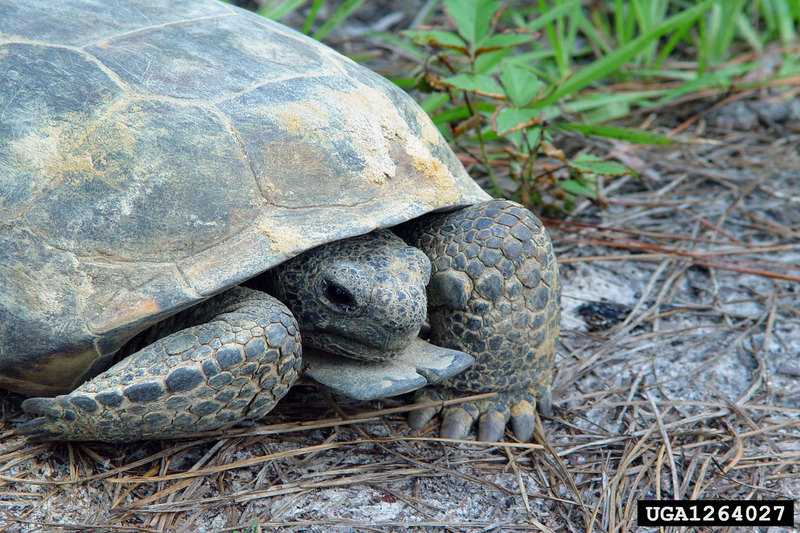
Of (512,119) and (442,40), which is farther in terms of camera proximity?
(442,40)

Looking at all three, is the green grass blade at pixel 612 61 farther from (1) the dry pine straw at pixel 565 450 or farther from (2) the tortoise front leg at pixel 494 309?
(2) the tortoise front leg at pixel 494 309

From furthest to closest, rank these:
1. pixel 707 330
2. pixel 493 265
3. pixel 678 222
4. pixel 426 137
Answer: pixel 678 222, pixel 707 330, pixel 426 137, pixel 493 265

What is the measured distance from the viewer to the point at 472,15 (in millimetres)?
3047

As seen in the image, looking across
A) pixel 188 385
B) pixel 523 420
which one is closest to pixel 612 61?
pixel 523 420

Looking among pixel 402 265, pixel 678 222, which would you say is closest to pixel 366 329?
pixel 402 265

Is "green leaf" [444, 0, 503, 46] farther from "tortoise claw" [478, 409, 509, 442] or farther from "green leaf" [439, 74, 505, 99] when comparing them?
"tortoise claw" [478, 409, 509, 442]

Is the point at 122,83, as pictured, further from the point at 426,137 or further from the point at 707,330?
the point at 707,330

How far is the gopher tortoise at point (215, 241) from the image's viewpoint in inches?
77.0

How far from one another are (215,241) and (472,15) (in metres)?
1.66

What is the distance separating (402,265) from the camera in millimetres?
2139

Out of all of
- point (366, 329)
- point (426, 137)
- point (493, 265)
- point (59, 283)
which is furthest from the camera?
point (426, 137)

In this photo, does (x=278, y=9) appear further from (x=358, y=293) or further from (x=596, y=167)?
(x=358, y=293)

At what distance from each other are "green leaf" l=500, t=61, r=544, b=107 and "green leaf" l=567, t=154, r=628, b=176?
1.25 ft

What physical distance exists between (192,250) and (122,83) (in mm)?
559
